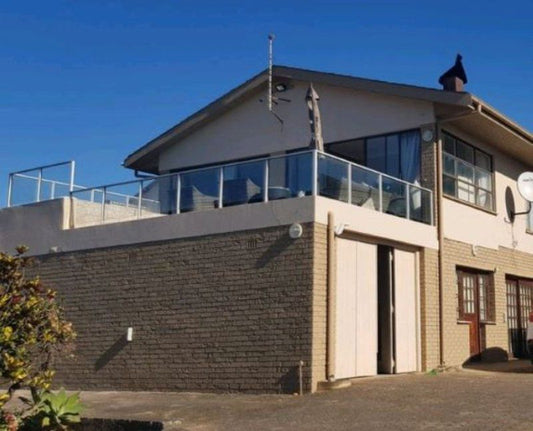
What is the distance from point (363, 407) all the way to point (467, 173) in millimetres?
8898

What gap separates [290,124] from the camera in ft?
63.2

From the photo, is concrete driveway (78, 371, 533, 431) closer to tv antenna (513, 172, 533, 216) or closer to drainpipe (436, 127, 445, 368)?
drainpipe (436, 127, 445, 368)

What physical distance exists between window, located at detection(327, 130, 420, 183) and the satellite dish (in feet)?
11.9

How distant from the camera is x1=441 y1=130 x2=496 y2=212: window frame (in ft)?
57.5

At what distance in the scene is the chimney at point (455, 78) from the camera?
18828 mm

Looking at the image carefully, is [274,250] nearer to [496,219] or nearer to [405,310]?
[405,310]

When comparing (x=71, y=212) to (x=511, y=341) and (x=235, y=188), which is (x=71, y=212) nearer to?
(x=235, y=188)

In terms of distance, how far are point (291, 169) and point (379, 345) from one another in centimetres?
401

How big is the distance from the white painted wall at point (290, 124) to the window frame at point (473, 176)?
1.20 meters

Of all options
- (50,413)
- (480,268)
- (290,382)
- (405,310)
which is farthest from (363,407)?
(480,268)

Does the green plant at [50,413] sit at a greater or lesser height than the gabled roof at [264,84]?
lesser

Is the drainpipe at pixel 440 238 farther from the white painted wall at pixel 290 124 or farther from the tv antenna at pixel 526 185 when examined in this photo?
the tv antenna at pixel 526 185

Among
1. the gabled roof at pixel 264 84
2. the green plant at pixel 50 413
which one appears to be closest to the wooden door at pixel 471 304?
the gabled roof at pixel 264 84

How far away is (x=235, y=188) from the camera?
49.4 feet
